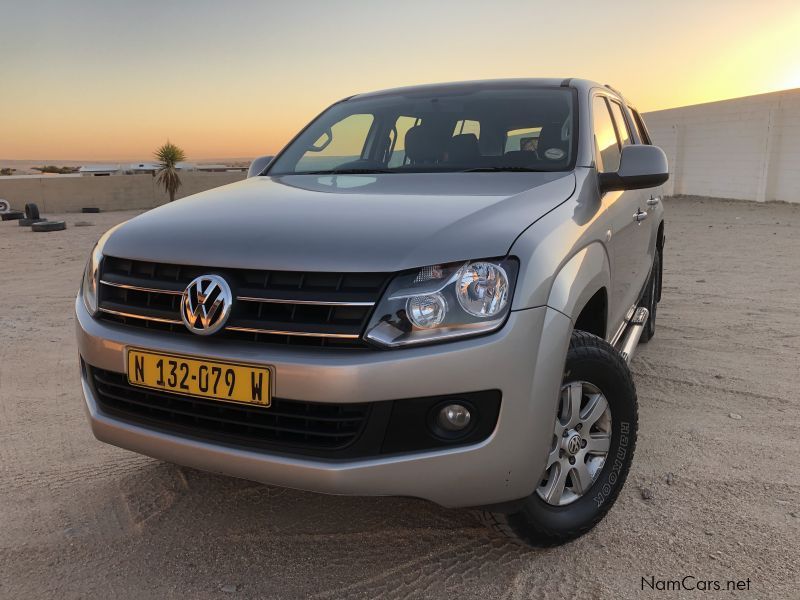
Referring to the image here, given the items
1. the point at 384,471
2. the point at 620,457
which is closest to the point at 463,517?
the point at 620,457

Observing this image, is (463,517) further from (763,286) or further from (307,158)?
(763,286)

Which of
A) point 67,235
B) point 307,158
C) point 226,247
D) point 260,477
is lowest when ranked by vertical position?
point 67,235

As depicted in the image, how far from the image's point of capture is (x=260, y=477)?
78.3 inches

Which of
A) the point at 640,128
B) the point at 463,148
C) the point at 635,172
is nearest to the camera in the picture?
the point at 635,172

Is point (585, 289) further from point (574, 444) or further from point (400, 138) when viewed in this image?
point (400, 138)

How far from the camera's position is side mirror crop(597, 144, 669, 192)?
274cm

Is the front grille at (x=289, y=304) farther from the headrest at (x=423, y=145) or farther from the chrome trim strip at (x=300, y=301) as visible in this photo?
the headrest at (x=423, y=145)

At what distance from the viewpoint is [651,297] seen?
191 inches

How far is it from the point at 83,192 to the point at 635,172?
32666 millimetres

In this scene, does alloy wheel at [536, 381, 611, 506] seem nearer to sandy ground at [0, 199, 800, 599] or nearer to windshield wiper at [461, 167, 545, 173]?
sandy ground at [0, 199, 800, 599]

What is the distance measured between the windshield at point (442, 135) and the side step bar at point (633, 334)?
108 cm

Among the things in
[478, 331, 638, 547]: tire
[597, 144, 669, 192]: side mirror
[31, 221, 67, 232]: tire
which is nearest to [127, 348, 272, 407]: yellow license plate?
[478, 331, 638, 547]: tire

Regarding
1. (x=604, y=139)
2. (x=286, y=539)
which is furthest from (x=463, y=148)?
(x=286, y=539)

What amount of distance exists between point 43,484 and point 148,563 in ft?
2.92
